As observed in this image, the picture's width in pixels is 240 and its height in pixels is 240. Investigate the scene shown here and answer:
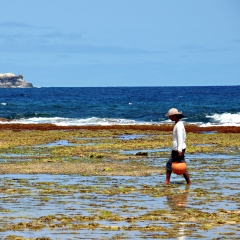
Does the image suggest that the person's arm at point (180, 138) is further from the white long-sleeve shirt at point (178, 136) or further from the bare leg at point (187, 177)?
the bare leg at point (187, 177)

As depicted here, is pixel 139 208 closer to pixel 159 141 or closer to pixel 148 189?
pixel 148 189

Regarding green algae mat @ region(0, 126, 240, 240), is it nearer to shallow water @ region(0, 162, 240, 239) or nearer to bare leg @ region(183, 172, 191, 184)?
shallow water @ region(0, 162, 240, 239)

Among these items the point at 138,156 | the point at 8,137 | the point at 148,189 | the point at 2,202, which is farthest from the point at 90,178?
the point at 8,137

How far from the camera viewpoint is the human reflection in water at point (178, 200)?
10.7m

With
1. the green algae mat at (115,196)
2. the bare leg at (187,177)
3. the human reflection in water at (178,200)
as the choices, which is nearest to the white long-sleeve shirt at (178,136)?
the bare leg at (187,177)

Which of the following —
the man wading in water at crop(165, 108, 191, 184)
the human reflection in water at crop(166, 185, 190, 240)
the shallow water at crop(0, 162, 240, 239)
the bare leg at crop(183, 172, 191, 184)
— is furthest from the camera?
the man wading in water at crop(165, 108, 191, 184)

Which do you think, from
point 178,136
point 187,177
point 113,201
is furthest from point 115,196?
point 178,136

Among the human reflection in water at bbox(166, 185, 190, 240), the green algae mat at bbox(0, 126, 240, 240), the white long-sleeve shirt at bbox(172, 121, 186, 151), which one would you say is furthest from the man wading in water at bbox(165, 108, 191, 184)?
the human reflection in water at bbox(166, 185, 190, 240)

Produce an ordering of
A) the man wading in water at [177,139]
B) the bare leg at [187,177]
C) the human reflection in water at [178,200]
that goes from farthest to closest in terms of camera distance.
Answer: the man wading in water at [177,139] < the bare leg at [187,177] < the human reflection in water at [178,200]

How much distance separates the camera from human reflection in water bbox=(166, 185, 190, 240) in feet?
35.1

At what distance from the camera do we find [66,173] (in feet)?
61.1

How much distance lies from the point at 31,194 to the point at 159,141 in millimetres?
18391

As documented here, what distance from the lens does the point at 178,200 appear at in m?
13.5

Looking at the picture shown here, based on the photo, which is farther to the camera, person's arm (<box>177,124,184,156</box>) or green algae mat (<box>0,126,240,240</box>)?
person's arm (<box>177,124,184,156</box>)
